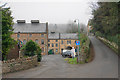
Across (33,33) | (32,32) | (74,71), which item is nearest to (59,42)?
(33,33)

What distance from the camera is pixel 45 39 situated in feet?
172

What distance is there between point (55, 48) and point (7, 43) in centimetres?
4481

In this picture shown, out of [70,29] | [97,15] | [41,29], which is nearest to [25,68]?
[97,15]

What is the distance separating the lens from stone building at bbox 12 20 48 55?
5150cm

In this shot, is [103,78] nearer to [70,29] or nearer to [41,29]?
[41,29]

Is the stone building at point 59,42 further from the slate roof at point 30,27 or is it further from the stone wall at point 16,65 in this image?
the stone wall at point 16,65

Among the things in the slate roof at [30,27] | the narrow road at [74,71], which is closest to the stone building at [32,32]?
the slate roof at [30,27]

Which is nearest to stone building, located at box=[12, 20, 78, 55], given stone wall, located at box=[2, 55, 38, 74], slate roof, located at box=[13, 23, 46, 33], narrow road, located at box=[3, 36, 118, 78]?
slate roof, located at box=[13, 23, 46, 33]

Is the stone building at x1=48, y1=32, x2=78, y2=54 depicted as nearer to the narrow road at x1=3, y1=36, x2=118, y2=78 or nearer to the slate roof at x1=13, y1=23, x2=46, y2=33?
the slate roof at x1=13, y1=23, x2=46, y2=33

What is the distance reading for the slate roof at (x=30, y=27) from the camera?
169 feet

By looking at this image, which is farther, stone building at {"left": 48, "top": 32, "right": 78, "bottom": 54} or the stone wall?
stone building at {"left": 48, "top": 32, "right": 78, "bottom": 54}

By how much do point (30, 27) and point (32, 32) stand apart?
83.1 inches

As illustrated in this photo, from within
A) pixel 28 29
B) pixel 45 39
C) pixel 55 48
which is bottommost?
pixel 55 48

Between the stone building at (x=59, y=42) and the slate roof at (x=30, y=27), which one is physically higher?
the slate roof at (x=30, y=27)
